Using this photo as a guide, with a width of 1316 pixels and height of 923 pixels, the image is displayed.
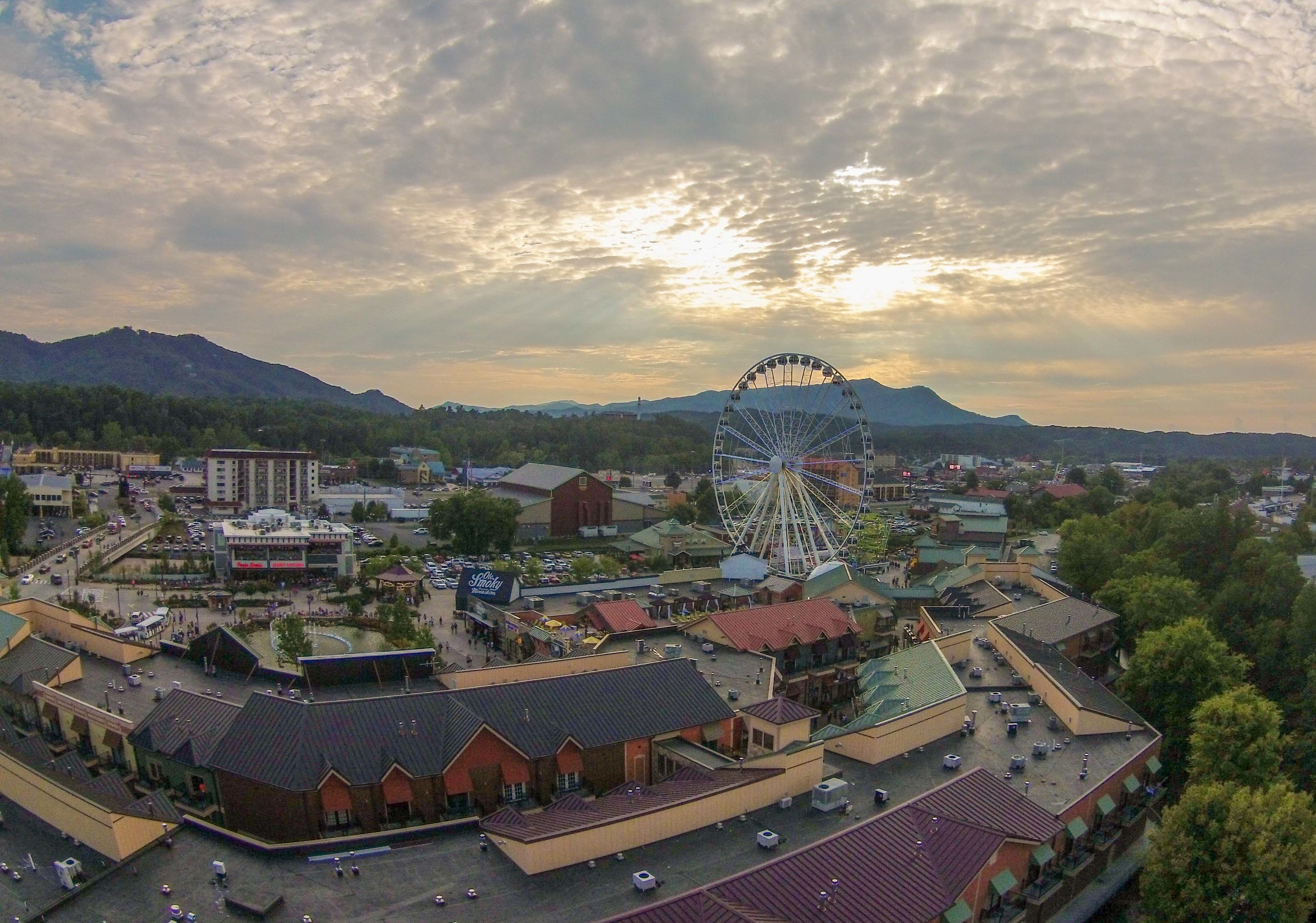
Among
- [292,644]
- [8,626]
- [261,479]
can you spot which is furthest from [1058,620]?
[261,479]

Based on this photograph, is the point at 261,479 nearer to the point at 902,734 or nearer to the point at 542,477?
the point at 542,477

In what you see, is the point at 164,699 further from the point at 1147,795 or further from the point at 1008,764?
the point at 1147,795

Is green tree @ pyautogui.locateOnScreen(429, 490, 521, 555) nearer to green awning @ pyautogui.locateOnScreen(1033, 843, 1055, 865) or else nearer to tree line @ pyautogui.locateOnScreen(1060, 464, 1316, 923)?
tree line @ pyautogui.locateOnScreen(1060, 464, 1316, 923)

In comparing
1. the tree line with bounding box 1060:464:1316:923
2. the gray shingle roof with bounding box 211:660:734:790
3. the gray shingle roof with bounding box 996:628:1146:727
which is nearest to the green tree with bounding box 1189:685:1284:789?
the tree line with bounding box 1060:464:1316:923

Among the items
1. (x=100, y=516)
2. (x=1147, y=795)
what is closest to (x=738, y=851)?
(x=1147, y=795)

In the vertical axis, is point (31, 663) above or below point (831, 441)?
below
